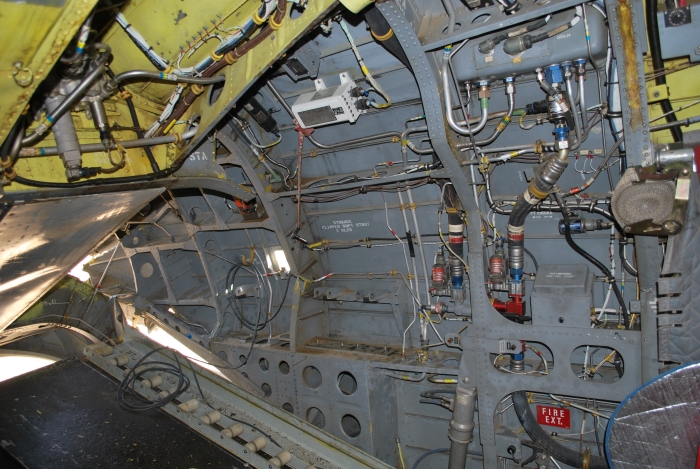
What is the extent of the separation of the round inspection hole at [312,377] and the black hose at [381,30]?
12.8ft

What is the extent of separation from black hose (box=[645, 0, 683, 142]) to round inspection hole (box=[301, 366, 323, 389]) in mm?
4477

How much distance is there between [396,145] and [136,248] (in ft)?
13.7

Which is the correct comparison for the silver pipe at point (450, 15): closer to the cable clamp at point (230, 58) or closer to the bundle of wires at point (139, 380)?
the cable clamp at point (230, 58)

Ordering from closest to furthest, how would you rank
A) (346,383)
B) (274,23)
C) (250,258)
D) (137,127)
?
(274,23) → (137,127) → (346,383) → (250,258)

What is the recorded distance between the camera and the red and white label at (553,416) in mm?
4605

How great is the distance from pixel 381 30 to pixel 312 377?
4291mm

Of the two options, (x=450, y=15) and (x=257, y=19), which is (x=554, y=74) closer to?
(x=450, y=15)

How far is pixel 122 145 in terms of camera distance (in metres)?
3.70

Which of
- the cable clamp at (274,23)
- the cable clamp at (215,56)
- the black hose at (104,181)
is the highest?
the cable clamp at (274,23)

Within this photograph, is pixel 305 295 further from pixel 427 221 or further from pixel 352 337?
pixel 427 221

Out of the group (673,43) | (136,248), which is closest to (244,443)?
(136,248)

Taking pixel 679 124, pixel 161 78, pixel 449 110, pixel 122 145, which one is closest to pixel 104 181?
pixel 122 145

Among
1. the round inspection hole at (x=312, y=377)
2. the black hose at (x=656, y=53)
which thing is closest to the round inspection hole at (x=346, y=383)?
the round inspection hole at (x=312, y=377)

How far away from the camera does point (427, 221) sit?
521cm
